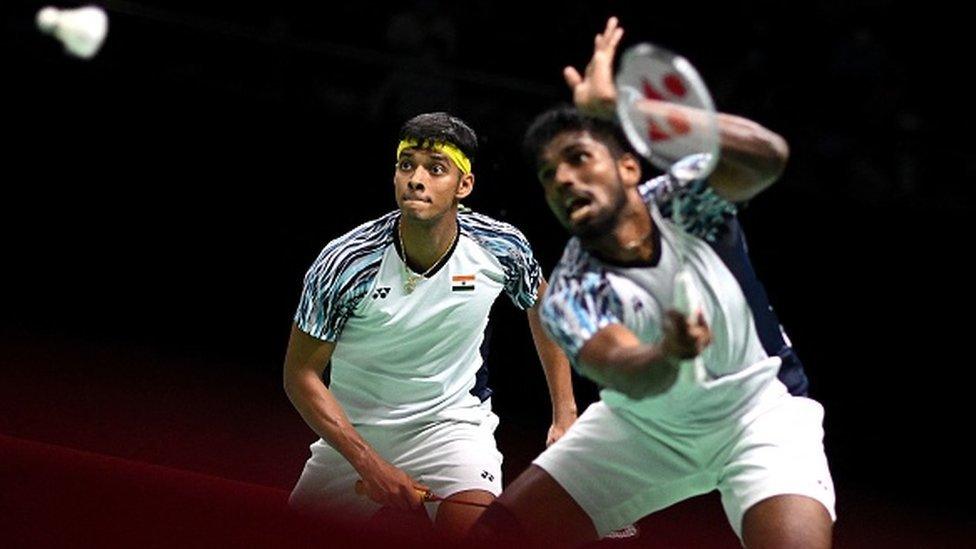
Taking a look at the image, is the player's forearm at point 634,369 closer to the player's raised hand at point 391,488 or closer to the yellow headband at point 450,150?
the player's raised hand at point 391,488

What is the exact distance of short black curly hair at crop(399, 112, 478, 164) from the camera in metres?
3.95

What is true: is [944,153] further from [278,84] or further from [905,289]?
[278,84]

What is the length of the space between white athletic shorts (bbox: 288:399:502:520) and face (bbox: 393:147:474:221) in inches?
20.3

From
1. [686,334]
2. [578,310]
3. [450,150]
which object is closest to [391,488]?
[450,150]

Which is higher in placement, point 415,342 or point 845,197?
point 845,197

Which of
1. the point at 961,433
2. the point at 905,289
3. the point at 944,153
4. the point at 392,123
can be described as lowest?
the point at 961,433

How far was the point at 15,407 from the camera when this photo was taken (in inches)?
213

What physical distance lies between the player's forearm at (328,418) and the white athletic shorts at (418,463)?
0.60 feet

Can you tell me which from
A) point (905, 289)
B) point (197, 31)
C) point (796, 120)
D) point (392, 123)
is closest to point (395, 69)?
point (392, 123)

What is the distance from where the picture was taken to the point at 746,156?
9.69 feet

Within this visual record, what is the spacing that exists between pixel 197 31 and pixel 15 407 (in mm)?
1431

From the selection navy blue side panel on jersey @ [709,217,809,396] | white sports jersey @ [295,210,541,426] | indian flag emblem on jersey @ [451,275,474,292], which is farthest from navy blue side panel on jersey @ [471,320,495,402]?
navy blue side panel on jersey @ [709,217,809,396]

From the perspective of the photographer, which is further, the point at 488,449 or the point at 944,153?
the point at 944,153

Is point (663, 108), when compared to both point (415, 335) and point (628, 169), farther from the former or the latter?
point (415, 335)
